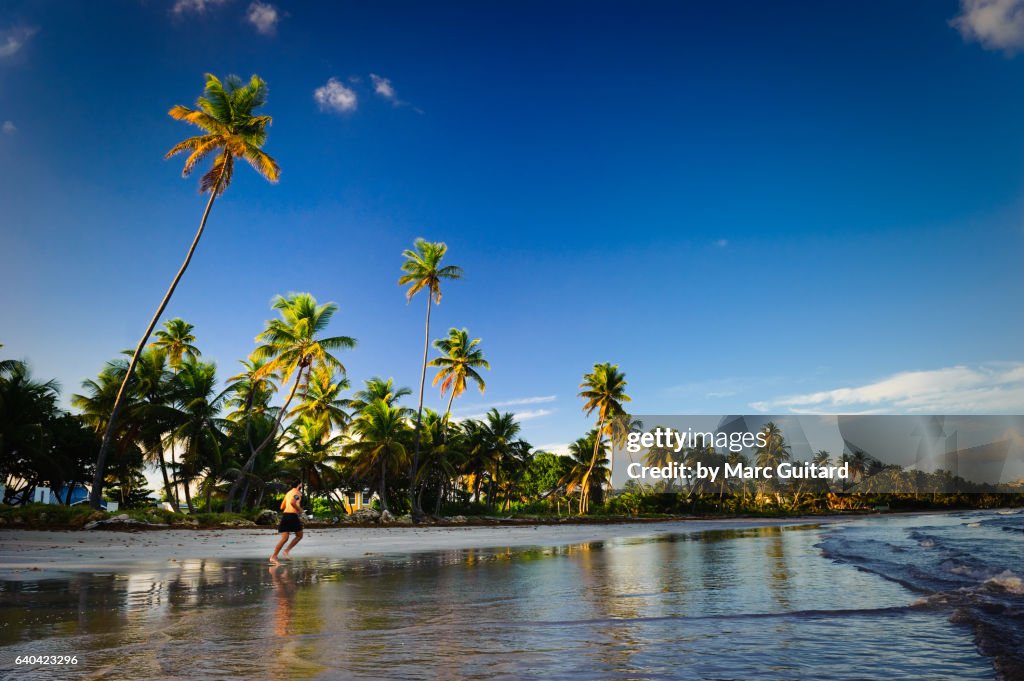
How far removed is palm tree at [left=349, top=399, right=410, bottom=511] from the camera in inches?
1708

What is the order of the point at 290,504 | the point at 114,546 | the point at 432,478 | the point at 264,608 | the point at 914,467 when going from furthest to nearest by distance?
the point at 914,467 → the point at 432,478 → the point at 114,546 → the point at 290,504 → the point at 264,608

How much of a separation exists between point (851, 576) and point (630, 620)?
→ 5623mm

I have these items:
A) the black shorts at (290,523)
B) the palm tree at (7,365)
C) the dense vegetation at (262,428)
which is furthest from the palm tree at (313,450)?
the black shorts at (290,523)

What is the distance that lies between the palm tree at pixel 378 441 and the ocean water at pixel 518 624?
3396 cm

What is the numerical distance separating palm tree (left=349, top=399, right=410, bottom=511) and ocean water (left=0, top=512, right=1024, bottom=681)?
3396cm

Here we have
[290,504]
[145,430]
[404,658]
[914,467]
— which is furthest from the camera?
[914,467]

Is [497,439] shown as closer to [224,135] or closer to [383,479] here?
[383,479]

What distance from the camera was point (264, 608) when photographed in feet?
20.1

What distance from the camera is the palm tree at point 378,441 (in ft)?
142

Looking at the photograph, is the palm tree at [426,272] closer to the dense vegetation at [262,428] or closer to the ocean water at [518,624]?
the dense vegetation at [262,428]

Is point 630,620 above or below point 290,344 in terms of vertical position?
below

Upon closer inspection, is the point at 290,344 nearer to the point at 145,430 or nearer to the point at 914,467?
the point at 145,430

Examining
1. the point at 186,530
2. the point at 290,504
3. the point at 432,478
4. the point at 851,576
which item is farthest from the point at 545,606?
the point at 432,478

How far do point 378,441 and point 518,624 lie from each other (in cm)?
3983
